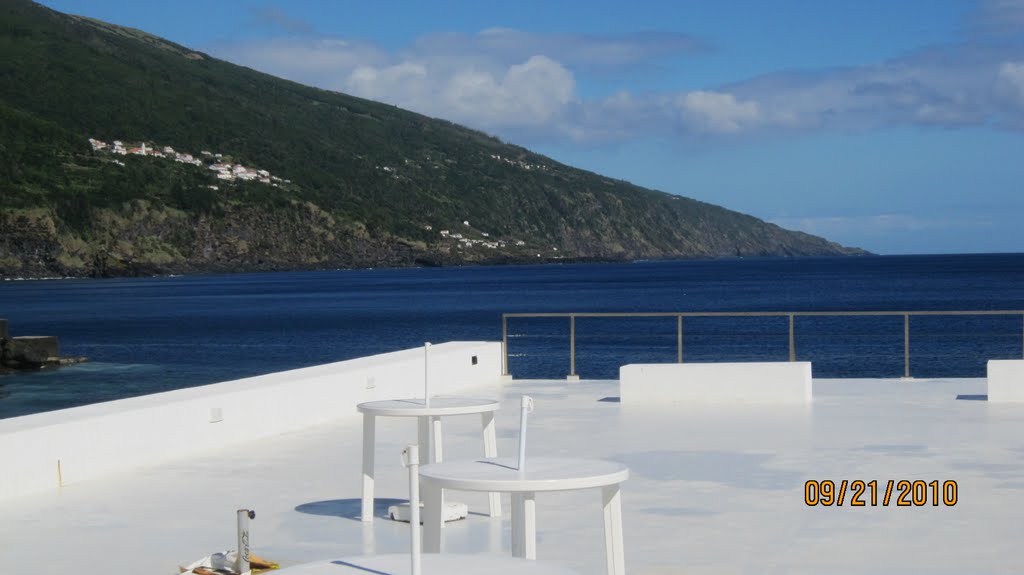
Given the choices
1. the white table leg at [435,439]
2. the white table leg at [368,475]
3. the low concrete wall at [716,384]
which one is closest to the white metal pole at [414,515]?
the white table leg at [368,475]

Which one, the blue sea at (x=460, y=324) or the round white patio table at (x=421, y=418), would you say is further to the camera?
the blue sea at (x=460, y=324)

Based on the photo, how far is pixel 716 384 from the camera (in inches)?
484

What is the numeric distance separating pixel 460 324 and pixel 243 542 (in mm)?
61114

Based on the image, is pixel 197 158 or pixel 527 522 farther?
pixel 197 158

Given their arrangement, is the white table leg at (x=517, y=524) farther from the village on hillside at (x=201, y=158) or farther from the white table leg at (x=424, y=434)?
the village on hillside at (x=201, y=158)

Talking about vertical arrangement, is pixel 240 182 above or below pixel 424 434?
above

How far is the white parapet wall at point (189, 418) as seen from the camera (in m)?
7.81

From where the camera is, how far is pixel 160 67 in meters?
144

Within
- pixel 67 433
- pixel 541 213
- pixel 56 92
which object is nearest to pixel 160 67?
pixel 56 92

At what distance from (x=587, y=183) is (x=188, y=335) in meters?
107

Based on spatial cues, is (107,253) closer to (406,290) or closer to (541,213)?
(406,290)

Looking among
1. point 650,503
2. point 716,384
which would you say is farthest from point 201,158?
point 650,503
